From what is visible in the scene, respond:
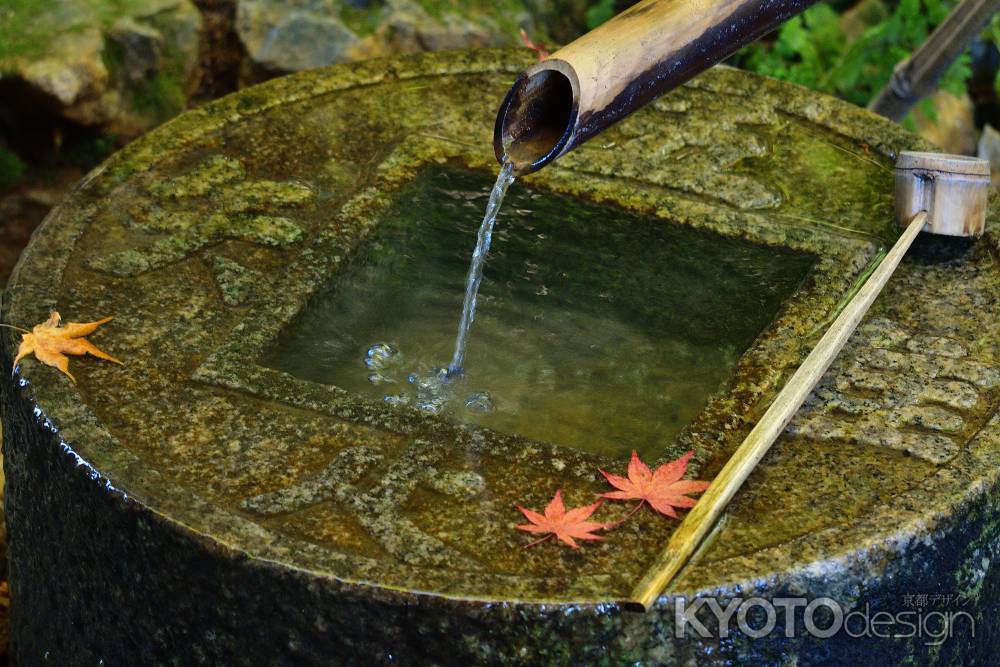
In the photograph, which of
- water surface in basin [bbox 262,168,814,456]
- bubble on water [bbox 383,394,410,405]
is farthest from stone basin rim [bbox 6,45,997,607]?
bubble on water [bbox 383,394,410,405]

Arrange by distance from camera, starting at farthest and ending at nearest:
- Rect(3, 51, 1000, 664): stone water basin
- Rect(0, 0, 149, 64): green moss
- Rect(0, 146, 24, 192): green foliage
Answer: Rect(0, 146, 24, 192): green foliage
Rect(0, 0, 149, 64): green moss
Rect(3, 51, 1000, 664): stone water basin

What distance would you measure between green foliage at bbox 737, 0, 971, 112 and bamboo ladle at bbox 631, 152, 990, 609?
2.27m

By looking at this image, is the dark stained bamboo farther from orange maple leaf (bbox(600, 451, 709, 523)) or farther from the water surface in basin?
orange maple leaf (bbox(600, 451, 709, 523))

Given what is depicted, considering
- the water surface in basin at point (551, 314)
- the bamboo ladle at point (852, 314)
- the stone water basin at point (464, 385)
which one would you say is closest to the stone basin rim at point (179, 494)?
the stone water basin at point (464, 385)

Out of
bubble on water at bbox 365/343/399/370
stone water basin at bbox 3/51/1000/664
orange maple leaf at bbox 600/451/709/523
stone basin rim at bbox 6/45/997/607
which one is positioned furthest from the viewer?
bubble on water at bbox 365/343/399/370

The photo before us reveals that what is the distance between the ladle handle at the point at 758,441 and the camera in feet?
7.59

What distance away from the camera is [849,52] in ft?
18.9

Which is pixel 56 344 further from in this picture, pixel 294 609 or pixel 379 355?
pixel 294 609

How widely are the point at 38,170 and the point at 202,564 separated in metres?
3.24

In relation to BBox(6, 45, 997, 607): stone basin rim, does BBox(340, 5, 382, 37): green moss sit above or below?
below

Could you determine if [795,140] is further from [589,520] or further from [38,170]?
[38,170]

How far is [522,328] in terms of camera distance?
3299 millimetres

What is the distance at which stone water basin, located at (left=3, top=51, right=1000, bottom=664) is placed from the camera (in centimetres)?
237

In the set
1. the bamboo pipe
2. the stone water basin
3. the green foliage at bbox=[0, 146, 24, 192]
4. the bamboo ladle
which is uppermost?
the bamboo pipe
